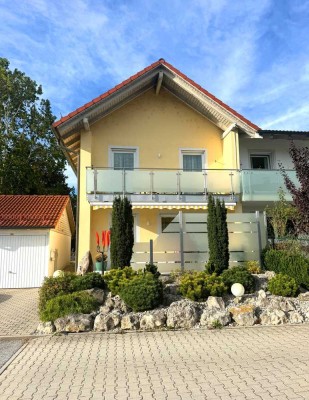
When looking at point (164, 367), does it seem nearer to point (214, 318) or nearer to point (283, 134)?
point (214, 318)

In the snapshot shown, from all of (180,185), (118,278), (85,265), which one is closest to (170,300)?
(118,278)

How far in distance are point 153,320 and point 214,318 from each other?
6.30 feet

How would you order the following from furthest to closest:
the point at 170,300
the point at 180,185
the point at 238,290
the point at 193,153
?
the point at 193,153, the point at 180,185, the point at 238,290, the point at 170,300

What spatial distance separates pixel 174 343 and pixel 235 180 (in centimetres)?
1170

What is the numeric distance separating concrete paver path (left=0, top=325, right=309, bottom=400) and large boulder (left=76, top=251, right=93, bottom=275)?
6.66m

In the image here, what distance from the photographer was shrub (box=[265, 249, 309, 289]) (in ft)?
44.8

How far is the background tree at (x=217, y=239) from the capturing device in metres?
14.6

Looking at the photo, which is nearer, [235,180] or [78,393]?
[78,393]

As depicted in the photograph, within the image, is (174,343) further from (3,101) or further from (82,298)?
(3,101)

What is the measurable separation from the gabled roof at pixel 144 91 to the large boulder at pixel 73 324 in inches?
426

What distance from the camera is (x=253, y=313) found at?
11211 mm

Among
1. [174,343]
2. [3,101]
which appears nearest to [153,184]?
[174,343]

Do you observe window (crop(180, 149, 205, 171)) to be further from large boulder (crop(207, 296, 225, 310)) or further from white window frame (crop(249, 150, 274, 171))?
large boulder (crop(207, 296, 225, 310))

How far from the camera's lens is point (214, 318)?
10938mm
